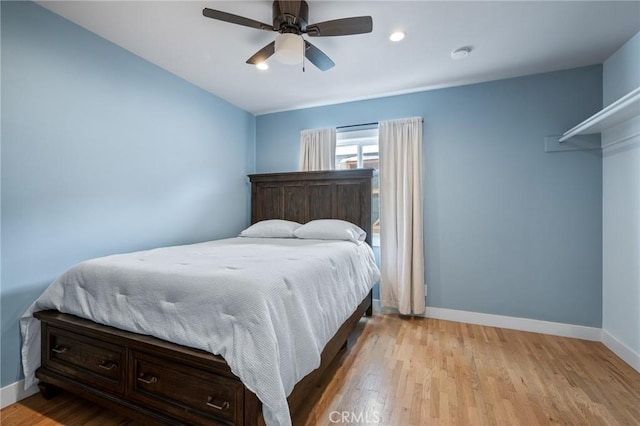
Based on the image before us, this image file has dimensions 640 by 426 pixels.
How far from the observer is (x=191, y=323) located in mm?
1284

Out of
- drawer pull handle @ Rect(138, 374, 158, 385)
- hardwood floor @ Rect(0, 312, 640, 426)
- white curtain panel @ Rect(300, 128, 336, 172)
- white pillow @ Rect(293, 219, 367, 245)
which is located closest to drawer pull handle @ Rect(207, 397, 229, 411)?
drawer pull handle @ Rect(138, 374, 158, 385)

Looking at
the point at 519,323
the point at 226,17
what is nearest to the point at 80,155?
the point at 226,17

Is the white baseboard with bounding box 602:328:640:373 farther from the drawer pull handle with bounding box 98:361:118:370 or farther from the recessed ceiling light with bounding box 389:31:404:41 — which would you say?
the drawer pull handle with bounding box 98:361:118:370

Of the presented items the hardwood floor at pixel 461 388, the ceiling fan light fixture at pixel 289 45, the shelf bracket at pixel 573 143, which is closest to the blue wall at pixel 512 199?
the shelf bracket at pixel 573 143

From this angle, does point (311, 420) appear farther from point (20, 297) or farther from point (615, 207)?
point (615, 207)

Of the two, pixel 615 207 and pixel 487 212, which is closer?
pixel 615 207

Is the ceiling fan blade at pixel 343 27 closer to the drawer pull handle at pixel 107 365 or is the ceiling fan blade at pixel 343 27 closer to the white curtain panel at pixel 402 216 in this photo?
the white curtain panel at pixel 402 216

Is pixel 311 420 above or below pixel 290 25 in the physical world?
below

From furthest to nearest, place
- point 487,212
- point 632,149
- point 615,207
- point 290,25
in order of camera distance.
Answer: point 487,212 → point 615,207 → point 632,149 → point 290,25

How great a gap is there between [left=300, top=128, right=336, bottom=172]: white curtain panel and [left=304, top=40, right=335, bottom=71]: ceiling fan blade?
137 cm

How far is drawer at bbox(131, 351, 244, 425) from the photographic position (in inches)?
46.9

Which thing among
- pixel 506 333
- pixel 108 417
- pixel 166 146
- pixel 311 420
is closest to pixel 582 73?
pixel 506 333

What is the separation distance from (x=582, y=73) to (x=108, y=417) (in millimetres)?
4631

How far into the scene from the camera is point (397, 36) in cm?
212
